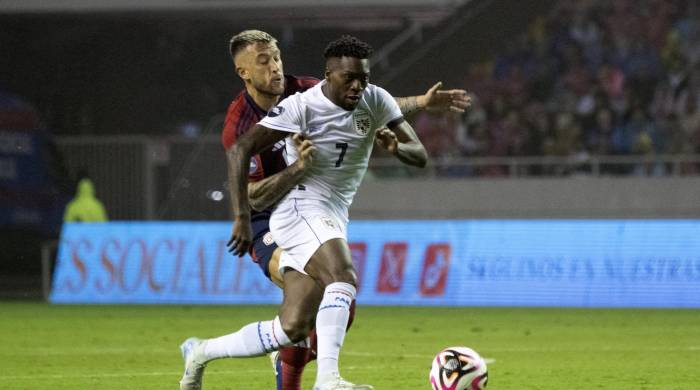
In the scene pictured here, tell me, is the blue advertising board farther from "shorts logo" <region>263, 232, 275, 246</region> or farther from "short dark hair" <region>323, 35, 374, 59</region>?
"short dark hair" <region>323, 35, 374, 59</region>

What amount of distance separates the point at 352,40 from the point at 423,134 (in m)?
16.4

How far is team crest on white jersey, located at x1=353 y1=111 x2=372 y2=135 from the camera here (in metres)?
7.81

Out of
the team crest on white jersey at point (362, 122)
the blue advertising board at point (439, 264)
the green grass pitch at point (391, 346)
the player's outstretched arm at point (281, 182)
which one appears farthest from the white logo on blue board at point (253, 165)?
the blue advertising board at point (439, 264)

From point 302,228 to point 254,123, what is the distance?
36.6 inches

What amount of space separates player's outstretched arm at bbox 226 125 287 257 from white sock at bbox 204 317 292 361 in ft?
1.45

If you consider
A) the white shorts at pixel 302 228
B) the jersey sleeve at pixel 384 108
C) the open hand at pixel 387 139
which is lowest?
the white shorts at pixel 302 228

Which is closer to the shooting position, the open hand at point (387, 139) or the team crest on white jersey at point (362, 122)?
the open hand at point (387, 139)

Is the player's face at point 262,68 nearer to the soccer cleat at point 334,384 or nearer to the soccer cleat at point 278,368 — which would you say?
the soccer cleat at point 278,368

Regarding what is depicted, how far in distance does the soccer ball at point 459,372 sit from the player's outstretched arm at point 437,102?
5.46 ft

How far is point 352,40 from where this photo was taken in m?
7.59

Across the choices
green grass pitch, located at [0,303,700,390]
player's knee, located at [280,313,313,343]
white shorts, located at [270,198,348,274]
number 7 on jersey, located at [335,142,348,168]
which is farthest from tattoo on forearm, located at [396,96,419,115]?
green grass pitch, located at [0,303,700,390]

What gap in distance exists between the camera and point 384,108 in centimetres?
796

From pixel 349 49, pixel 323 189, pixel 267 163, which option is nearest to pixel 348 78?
pixel 349 49

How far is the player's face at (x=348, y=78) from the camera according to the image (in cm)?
755
